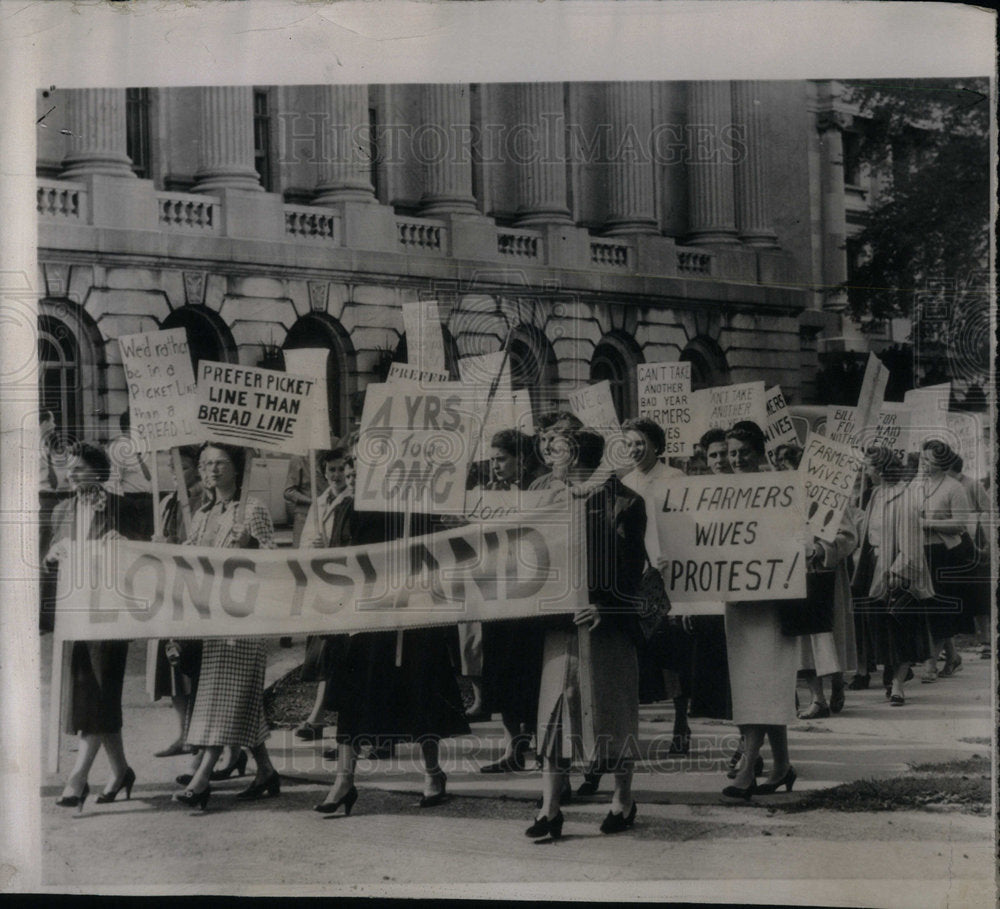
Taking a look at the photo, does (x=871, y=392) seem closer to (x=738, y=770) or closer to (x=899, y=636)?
(x=899, y=636)

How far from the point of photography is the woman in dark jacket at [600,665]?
1154 cm

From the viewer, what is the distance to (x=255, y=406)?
11.6m

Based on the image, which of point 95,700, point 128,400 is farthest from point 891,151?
point 95,700

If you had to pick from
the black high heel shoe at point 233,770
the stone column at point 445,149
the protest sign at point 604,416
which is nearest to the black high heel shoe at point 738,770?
the protest sign at point 604,416

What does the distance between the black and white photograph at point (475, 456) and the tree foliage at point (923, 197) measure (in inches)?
0.8

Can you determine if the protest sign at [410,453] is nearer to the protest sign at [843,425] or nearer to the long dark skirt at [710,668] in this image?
the long dark skirt at [710,668]

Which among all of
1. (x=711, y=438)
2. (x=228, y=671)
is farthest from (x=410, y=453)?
(x=711, y=438)

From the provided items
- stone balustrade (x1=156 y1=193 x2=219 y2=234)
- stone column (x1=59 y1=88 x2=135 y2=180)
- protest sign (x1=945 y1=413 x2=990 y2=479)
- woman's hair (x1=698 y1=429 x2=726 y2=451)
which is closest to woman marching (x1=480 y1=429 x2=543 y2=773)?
woman's hair (x1=698 y1=429 x2=726 y2=451)

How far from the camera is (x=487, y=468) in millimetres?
11609

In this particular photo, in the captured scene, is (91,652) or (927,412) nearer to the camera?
(91,652)

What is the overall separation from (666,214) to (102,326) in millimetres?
3043

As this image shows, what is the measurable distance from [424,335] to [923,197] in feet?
8.97

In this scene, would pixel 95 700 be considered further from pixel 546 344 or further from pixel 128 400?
pixel 546 344

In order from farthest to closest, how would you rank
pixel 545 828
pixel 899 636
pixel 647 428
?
pixel 899 636, pixel 647 428, pixel 545 828
